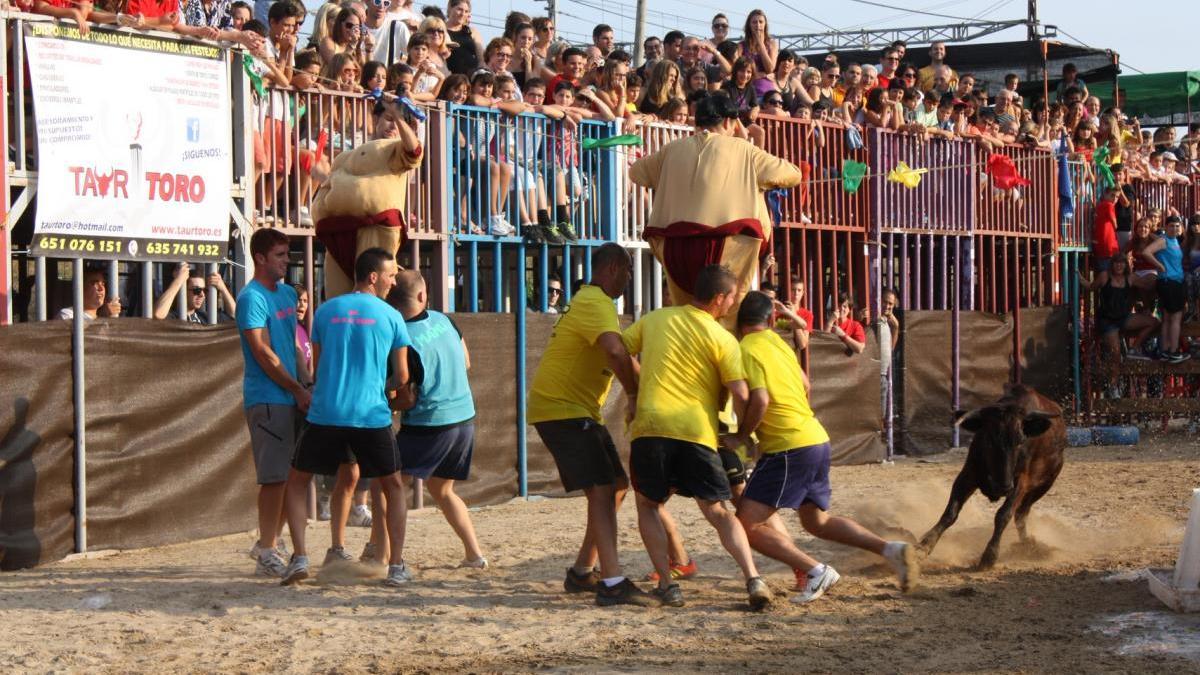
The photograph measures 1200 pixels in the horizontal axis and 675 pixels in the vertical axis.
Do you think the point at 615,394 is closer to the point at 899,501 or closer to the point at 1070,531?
the point at 899,501

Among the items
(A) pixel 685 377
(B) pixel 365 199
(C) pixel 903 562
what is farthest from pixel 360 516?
(C) pixel 903 562

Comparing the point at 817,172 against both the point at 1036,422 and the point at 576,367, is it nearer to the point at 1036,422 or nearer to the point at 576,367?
the point at 1036,422

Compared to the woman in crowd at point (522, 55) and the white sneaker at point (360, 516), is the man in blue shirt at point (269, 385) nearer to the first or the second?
the white sneaker at point (360, 516)

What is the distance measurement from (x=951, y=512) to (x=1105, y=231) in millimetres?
12977

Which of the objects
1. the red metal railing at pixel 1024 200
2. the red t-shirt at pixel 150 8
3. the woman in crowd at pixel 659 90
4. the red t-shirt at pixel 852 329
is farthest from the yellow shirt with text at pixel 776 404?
the red metal railing at pixel 1024 200

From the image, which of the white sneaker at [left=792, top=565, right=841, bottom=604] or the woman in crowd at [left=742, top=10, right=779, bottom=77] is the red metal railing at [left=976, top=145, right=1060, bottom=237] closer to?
the woman in crowd at [left=742, top=10, right=779, bottom=77]

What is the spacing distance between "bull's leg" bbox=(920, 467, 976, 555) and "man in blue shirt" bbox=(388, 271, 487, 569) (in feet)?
9.30

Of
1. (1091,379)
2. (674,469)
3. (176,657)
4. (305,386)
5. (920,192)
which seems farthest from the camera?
(1091,379)

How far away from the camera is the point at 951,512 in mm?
10180

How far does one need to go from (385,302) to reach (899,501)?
4.58m

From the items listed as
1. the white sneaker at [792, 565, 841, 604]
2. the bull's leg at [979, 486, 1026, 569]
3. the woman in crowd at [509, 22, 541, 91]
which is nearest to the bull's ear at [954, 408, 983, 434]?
the bull's leg at [979, 486, 1026, 569]

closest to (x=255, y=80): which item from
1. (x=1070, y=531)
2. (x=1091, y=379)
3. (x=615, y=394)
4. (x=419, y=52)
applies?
(x=419, y=52)

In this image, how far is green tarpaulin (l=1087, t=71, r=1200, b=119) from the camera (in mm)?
28438

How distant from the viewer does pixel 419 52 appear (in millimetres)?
14062
